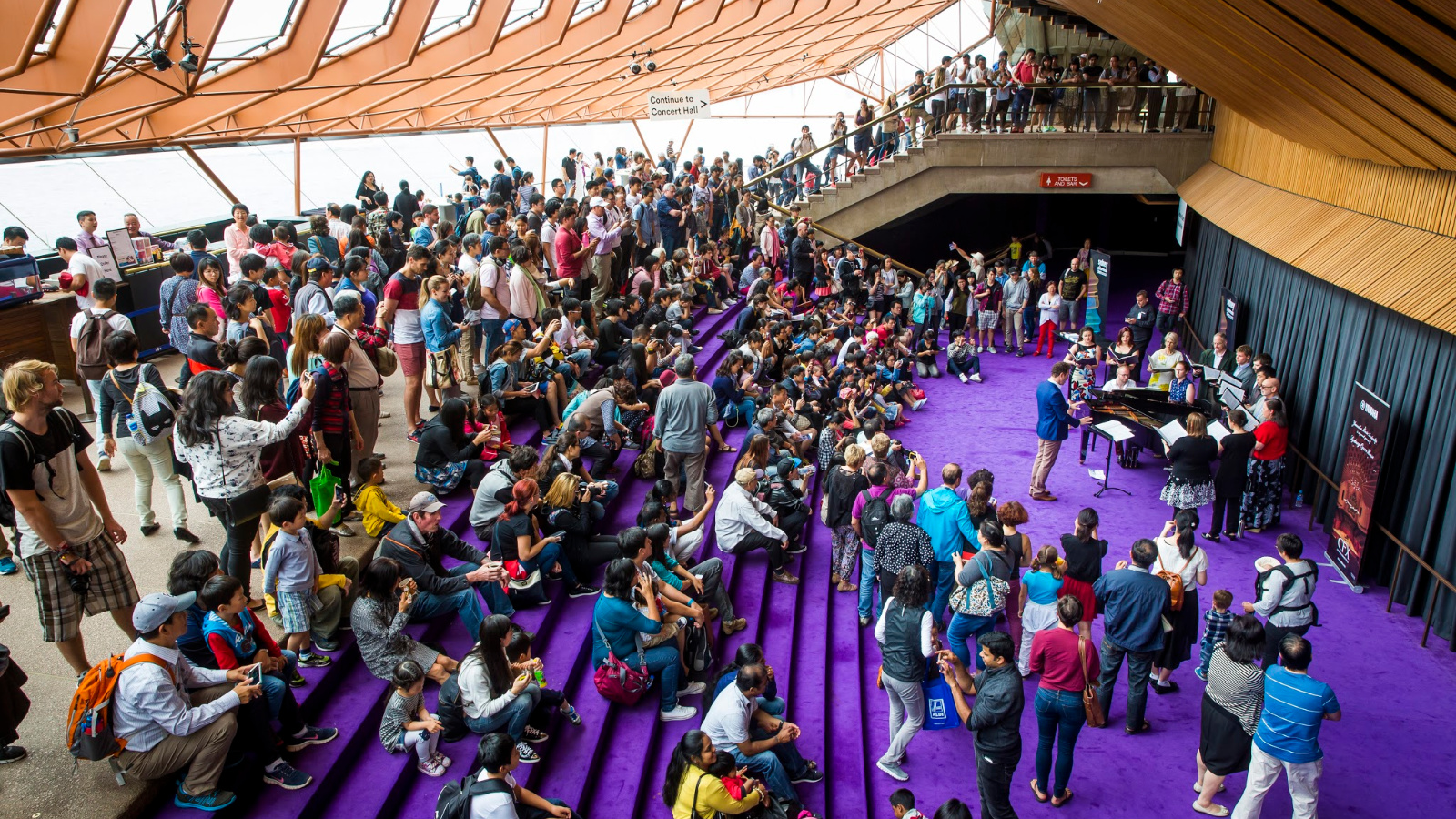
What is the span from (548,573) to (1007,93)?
14.9 metres

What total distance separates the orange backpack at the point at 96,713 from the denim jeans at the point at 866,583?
17.4 feet

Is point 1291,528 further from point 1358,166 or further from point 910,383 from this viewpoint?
point 910,383

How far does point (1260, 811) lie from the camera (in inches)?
247

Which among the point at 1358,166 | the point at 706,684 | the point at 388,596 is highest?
the point at 1358,166

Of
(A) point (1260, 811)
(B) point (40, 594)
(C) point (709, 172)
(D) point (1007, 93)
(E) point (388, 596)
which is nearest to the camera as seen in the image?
(B) point (40, 594)

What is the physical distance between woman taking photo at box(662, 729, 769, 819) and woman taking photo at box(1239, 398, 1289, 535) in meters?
7.54

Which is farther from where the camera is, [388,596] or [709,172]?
[709,172]

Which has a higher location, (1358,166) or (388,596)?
(1358,166)

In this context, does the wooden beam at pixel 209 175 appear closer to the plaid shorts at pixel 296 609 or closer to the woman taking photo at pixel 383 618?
the plaid shorts at pixel 296 609

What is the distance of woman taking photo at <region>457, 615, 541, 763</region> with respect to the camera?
5.21 m

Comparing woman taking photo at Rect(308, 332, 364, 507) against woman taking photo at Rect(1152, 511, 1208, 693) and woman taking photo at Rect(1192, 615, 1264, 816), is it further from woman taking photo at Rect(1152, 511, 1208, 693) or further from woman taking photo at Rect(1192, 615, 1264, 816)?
woman taking photo at Rect(1152, 511, 1208, 693)

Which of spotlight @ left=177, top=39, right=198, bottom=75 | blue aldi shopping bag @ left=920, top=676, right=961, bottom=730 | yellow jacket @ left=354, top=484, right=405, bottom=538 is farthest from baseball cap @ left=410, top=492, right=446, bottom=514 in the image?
spotlight @ left=177, top=39, right=198, bottom=75

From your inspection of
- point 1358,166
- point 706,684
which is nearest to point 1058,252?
point 1358,166

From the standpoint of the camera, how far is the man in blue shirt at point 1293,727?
537 centimetres
